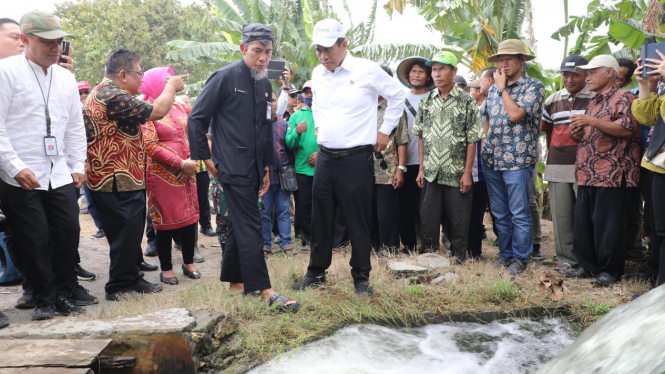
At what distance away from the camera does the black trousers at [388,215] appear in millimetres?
5484

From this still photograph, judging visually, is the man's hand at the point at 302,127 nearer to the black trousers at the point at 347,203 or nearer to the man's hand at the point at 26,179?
the black trousers at the point at 347,203

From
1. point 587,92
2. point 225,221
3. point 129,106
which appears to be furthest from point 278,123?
point 587,92

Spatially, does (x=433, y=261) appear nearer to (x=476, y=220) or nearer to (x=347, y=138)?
(x=476, y=220)

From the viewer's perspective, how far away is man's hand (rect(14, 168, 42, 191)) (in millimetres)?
3297

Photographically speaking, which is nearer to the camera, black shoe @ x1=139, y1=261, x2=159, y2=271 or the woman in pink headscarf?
the woman in pink headscarf

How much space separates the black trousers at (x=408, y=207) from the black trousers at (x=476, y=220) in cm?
62

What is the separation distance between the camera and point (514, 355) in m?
3.29

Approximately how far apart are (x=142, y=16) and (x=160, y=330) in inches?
929

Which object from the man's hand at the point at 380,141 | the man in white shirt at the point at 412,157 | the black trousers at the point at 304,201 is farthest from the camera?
the black trousers at the point at 304,201

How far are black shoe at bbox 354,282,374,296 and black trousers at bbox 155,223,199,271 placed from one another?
208 centimetres

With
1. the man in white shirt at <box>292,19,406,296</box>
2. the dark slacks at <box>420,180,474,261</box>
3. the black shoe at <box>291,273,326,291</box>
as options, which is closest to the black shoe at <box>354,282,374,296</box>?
the man in white shirt at <box>292,19,406,296</box>

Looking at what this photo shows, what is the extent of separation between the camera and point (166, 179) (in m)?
4.98

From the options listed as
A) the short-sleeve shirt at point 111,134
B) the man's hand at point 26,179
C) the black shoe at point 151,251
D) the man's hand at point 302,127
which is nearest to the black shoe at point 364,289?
the short-sleeve shirt at point 111,134

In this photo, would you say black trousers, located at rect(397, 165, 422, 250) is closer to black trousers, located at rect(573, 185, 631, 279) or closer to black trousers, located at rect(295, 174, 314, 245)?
black trousers, located at rect(295, 174, 314, 245)
